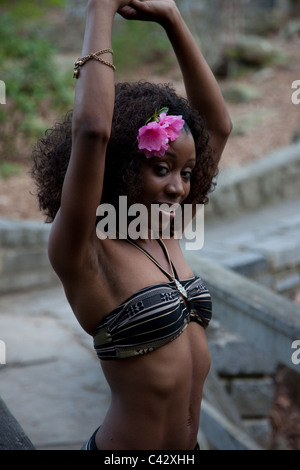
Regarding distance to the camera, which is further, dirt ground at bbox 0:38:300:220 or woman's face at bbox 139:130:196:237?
dirt ground at bbox 0:38:300:220

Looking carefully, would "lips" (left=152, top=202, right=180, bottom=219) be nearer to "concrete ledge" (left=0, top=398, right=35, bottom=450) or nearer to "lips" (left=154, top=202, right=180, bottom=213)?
"lips" (left=154, top=202, right=180, bottom=213)

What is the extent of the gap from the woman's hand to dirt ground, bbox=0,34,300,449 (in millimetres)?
3333

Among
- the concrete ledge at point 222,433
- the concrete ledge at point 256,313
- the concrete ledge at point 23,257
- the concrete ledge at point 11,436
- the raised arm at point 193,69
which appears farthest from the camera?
the concrete ledge at point 23,257

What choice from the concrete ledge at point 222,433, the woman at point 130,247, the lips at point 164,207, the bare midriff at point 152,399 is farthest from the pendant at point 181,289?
the concrete ledge at point 222,433

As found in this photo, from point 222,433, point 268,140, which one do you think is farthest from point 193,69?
point 268,140

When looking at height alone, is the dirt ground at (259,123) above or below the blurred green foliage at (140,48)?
below

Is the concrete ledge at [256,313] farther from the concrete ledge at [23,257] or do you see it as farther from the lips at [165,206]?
the concrete ledge at [23,257]

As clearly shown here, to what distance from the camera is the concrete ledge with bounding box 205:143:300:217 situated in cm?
826

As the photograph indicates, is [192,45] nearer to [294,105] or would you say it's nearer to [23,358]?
[23,358]

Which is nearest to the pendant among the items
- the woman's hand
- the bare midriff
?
the bare midriff

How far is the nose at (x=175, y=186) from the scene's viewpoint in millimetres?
2029

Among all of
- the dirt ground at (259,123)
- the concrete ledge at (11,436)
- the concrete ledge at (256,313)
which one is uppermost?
the dirt ground at (259,123)

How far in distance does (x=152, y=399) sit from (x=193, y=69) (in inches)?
44.4

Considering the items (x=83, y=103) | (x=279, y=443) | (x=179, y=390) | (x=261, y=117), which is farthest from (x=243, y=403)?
(x=261, y=117)
